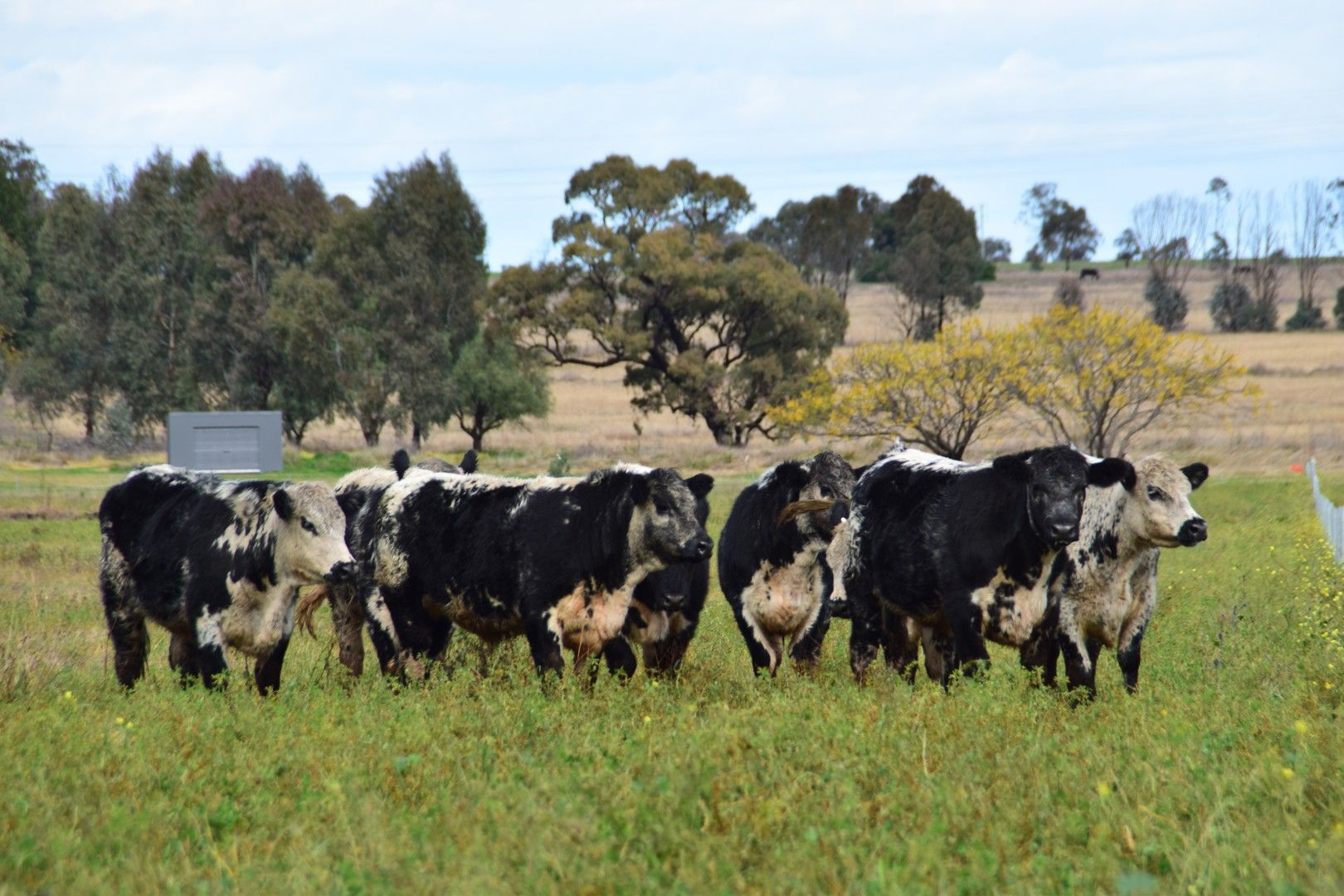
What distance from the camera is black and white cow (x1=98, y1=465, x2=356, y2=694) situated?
9.43 meters

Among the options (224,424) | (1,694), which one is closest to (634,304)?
(224,424)

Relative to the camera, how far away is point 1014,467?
30.9ft

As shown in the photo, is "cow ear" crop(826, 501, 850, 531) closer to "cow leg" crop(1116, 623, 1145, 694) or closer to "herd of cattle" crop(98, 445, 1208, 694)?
"herd of cattle" crop(98, 445, 1208, 694)

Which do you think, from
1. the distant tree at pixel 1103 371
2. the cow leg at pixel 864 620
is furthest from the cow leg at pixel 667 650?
the distant tree at pixel 1103 371

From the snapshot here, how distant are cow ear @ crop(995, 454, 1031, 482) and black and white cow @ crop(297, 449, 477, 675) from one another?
4.39 m

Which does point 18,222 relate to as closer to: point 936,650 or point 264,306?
point 264,306

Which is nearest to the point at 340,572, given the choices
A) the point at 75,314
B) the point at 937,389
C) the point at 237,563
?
the point at 237,563

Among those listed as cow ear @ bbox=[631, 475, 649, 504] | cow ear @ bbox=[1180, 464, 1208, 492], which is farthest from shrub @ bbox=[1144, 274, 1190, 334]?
cow ear @ bbox=[631, 475, 649, 504]

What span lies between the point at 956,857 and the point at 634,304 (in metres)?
51.3

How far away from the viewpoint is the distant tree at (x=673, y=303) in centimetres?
5319

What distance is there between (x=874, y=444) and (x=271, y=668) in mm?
41415

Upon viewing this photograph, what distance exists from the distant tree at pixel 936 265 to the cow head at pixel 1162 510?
74.7 m

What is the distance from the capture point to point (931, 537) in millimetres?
9766

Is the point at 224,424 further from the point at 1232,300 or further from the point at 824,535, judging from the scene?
the point at 1232,300
